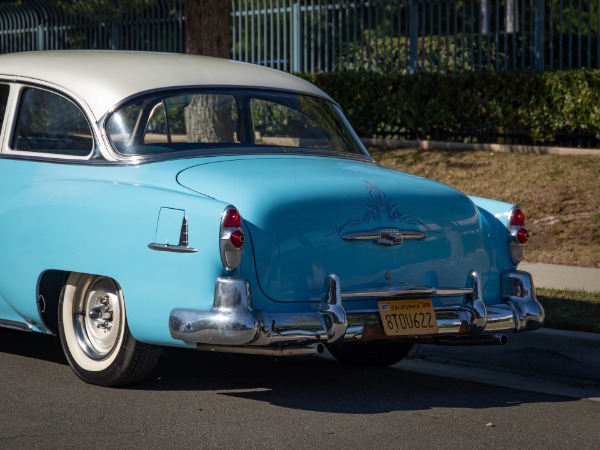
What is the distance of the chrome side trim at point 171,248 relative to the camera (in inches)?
240

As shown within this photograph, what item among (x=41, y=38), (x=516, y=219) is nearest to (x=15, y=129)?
(x=516, y=219)

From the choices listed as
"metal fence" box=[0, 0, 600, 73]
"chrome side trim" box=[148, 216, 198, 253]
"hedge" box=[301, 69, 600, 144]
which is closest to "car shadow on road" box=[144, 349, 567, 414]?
"chrome side trim" box=[148, 216, 198, 253]

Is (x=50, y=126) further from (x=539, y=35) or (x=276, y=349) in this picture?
(x=539, y=35)

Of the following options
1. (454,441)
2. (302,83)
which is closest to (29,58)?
(302,83)

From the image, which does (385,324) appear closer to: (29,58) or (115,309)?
(115,309)

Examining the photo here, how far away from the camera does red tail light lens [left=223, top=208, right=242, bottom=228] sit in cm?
601

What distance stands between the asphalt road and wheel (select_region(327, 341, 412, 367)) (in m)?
0.09

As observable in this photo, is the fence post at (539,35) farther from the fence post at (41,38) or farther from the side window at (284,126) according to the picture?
the fence post at (41,38)

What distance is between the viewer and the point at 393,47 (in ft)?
56.1

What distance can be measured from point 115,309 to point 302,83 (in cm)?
217

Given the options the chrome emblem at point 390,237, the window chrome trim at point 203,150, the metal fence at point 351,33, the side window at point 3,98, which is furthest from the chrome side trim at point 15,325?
the metal fence at point 351,33

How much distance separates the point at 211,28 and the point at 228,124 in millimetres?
5837

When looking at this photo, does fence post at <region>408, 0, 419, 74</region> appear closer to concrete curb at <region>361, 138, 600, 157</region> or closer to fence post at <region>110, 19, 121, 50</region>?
concrete curb at <region>361, 138, 600, 157</region>

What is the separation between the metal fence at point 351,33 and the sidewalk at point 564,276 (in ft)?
15.3
